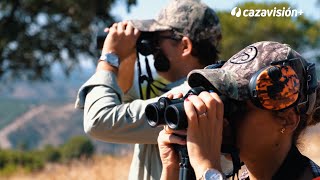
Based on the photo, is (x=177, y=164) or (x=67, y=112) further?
(x=67, y=112)

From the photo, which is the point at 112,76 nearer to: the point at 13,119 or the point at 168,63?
the point at 168,63

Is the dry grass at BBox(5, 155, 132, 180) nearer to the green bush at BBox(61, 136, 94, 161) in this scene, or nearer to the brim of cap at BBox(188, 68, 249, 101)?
the green bush at BBox(61, 136, 94, 161)

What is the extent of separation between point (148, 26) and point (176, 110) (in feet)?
3.98

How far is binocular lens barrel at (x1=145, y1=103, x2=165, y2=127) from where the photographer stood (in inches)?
86.0

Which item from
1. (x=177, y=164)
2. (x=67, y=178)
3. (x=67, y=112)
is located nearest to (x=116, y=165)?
(x=67, y=178)

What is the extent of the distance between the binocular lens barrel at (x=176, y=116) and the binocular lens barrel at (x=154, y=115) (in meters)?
0.05

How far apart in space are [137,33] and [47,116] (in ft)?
304

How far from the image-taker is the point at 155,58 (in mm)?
3215

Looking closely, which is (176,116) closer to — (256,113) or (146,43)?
(256,113)

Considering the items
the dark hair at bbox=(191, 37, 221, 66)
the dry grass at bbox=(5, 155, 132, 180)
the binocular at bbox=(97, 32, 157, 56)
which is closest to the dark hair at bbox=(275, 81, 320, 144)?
the dark hair at bbox=(191, 37, 221, 66)

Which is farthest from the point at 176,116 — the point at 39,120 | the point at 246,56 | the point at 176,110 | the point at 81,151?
the point at 39,120

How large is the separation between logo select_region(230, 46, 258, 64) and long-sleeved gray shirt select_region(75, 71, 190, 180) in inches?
29.5

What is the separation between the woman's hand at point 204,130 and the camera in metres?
2.03

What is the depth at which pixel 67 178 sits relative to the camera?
843 centimetres
